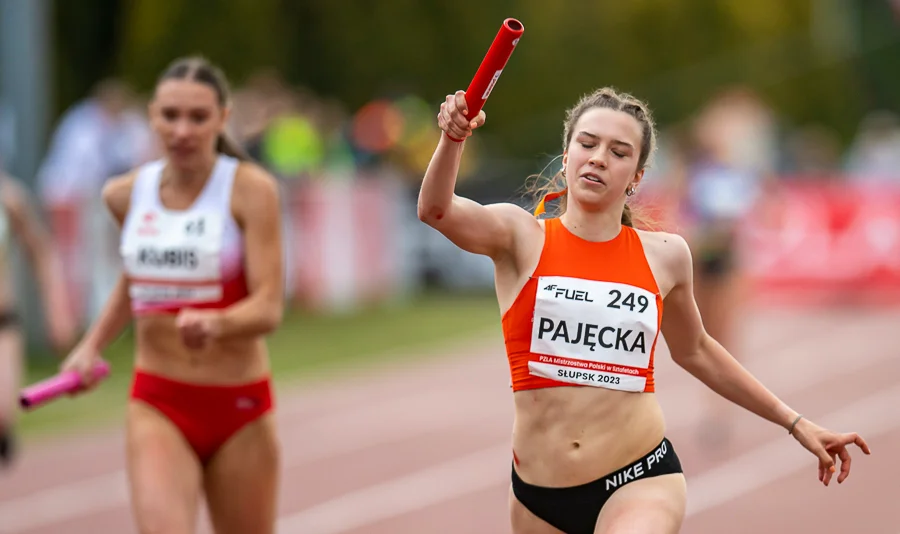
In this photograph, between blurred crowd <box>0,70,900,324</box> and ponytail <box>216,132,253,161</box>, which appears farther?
blurred crowd <box>0,70,900,324</box>

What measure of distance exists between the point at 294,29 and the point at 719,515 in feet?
69.8

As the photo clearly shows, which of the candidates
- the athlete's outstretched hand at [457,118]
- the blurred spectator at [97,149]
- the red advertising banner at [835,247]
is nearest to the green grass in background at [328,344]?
the blurred spectator at [97,149]

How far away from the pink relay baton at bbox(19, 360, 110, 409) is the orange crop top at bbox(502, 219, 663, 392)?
1.92 meters

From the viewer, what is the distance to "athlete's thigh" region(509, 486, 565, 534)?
15.6ft

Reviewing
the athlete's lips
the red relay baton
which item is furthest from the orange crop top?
the red relay baton

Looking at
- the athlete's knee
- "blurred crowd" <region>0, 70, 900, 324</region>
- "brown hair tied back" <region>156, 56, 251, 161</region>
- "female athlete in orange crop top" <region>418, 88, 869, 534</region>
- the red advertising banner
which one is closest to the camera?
"female athlete in orange crop top" <region>418, 88, 869, 534</region>

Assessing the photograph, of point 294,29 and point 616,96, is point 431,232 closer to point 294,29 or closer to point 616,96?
point 294,29

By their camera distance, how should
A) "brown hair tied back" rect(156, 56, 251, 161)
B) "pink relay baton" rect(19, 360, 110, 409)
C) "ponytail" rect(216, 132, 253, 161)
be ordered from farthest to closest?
"ponytail" rect(216, 132, 253, 161) < "brown hair tied back" rect(156, 56, 251, 161) < "pink relay baton" rect(19, 360, 110, 409)

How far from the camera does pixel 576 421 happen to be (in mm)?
4711

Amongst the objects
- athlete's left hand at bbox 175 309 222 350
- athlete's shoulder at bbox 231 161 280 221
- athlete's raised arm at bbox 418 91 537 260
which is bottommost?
athlete's left hand at bbox 175 309 222 350

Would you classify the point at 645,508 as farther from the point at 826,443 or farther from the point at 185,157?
the point at 185,157

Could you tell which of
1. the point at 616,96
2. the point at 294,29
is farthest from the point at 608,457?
the point at 294,29

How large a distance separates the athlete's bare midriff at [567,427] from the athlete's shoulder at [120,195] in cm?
193

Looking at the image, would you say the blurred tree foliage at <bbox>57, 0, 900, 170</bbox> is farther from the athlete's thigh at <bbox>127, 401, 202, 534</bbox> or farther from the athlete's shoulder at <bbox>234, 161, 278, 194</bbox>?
the athlete's thigh at <bbox>127, 401, 202, 534</bbox>
